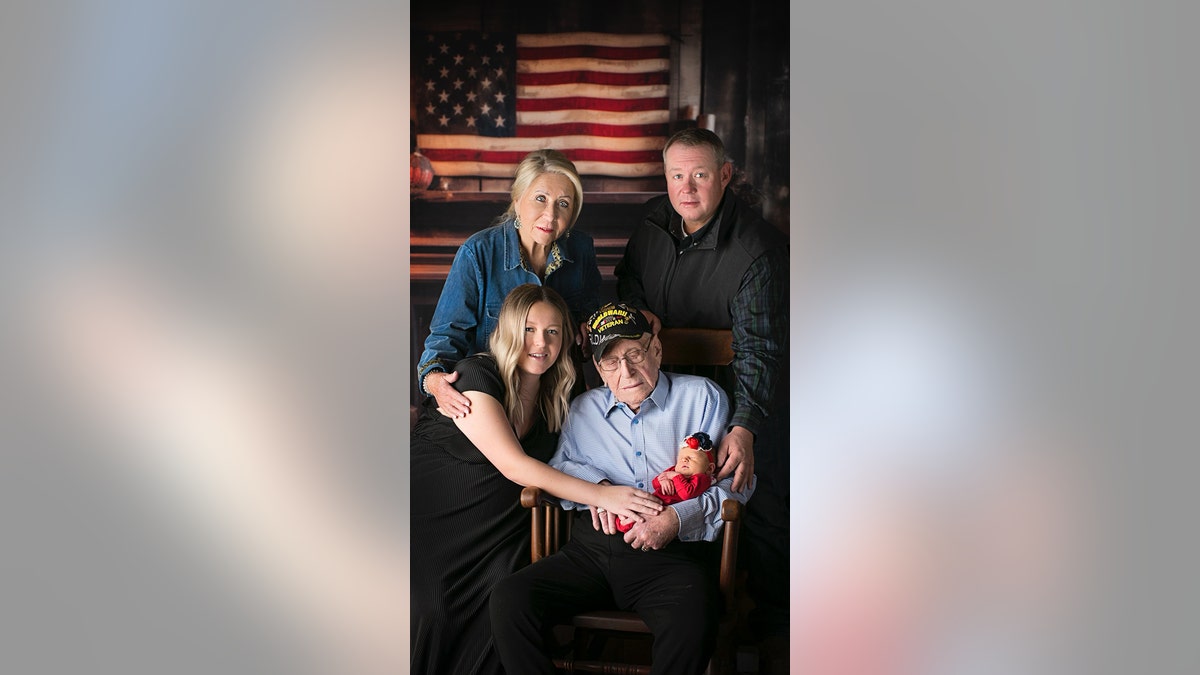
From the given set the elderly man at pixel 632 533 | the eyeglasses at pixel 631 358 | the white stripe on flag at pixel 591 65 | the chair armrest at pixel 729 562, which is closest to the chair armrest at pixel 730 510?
the chair armrest at pixel 729 562

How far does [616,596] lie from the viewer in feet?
11.8

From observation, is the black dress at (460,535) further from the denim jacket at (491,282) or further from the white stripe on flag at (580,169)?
the white stripe on flag at (580,169)

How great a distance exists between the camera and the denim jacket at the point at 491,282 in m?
3.80

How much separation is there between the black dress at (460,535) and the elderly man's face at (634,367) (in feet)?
0.95

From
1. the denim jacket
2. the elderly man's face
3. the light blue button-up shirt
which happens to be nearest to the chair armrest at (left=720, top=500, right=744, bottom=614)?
the light blue button-up shirt

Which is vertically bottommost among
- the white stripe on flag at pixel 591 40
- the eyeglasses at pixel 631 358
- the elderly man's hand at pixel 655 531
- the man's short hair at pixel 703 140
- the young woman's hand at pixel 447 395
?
the elderly man's hand at pixel 655 531

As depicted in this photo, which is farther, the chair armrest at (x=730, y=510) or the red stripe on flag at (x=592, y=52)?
the red stripe on flag at (x=592, y=52)

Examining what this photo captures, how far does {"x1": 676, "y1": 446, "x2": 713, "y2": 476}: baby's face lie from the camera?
364cm

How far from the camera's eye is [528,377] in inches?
149
